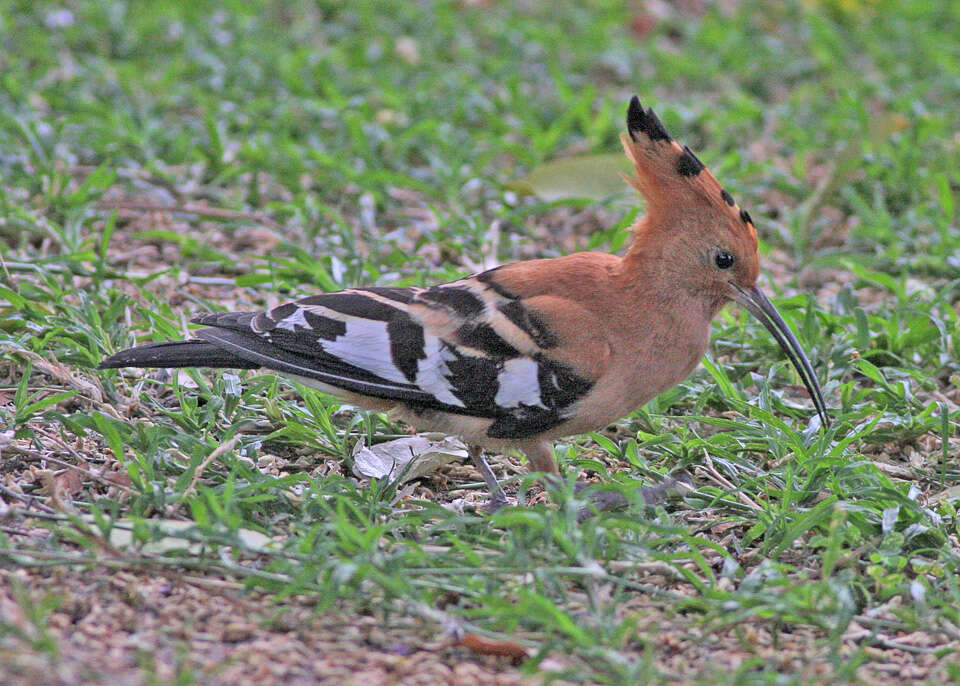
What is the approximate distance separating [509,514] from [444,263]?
2242 mm

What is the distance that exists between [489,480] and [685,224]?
90 centimetres

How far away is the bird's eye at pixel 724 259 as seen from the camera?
3.51 metres

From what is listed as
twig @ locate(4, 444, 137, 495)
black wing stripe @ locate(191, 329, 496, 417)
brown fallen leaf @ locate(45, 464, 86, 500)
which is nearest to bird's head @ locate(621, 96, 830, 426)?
black wing stripe @ locate(191, 329, 496, 417)

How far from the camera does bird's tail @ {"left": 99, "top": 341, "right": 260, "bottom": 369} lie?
10.7ft

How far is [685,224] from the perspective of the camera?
3.50 metres

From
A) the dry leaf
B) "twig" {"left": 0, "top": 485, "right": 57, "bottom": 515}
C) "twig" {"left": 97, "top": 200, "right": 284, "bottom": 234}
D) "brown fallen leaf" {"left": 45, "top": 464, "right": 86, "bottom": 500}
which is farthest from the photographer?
"twig" {"left": 97, "top": 200, "right": 284, "bottom": 234}

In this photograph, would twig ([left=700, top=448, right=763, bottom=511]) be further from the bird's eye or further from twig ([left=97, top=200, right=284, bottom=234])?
twig ([left=97, top=200, right=284, bottom=234])

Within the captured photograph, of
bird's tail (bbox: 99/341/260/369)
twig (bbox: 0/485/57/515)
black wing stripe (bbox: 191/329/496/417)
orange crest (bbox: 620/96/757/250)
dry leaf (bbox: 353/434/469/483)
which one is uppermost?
orange crest (bbox: 620/96/757/250)

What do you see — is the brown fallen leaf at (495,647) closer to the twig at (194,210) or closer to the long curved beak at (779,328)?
the long curved beak at (779,328)

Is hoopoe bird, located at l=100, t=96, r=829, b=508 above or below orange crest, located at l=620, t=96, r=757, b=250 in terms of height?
below

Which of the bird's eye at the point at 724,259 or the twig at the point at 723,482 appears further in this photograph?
the bird's eye at the point at 724,259

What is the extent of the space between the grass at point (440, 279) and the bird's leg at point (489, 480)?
0.40ft

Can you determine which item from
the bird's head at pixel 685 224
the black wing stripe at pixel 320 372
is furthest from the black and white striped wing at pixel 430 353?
the bird's head at pixel 685 224

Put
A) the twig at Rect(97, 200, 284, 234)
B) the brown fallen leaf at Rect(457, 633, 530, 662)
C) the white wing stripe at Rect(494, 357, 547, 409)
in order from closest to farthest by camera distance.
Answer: the brown fallen leaf at Rect(457, 633, 530, 662)
the white wing stripe at Rect(494, 357, 547, 409)
the twig at Rect(97, 200, 284, 234)
